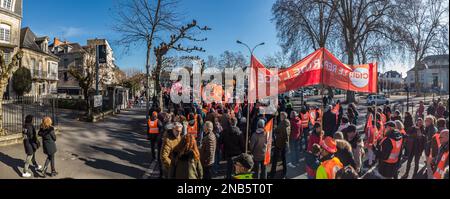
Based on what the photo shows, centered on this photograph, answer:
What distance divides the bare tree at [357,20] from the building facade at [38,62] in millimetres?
33245

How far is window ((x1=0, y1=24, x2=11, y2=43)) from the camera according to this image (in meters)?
23.9

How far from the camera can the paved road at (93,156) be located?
19.9 ft

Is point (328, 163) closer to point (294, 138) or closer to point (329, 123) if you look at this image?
point (294, 138)

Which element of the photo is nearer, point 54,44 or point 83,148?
point 83,148

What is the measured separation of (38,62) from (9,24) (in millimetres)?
8596

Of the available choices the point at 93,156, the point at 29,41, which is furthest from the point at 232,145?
the point at 29,41

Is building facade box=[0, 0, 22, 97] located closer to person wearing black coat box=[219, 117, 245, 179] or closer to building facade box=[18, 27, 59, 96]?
building facade box=[18, 27, 59, 96]

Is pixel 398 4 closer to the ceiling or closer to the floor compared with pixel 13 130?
closer to the ceiling

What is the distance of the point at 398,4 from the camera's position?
817 inches

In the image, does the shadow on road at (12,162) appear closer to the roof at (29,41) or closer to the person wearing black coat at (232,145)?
the person wearing black coat at (232,145)

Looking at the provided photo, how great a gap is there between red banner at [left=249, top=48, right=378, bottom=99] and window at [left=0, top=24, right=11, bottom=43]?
2971 cm
